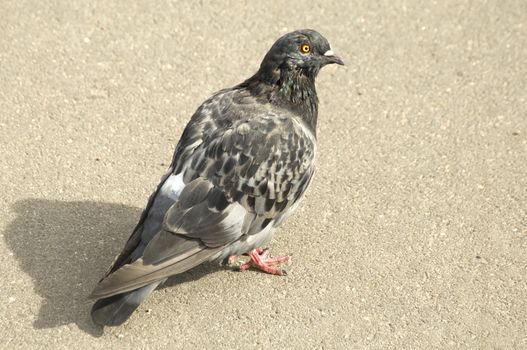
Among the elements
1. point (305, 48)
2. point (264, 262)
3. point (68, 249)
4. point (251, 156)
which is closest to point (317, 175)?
point (264, 262)

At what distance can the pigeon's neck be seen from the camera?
5.64m

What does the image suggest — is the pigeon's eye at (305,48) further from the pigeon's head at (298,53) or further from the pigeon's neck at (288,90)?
the pigeon's neck at (288,90)

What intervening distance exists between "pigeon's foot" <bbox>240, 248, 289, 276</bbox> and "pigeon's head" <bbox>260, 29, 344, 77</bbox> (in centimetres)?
129

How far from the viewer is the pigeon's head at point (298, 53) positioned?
5.59 metres

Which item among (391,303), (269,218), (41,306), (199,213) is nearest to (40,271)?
(41,306)

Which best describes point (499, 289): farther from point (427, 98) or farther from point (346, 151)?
point (427, 98)

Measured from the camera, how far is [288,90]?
223 inches

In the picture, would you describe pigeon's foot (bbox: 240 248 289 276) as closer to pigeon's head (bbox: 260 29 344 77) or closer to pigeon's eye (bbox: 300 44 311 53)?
pigeon's head (bbox: 260 29 344 77)

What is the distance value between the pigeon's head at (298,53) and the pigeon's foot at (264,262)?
1.29m

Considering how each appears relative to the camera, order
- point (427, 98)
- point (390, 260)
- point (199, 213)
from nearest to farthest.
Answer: point (199, 213) < point (390, 260) < point (427, 98)

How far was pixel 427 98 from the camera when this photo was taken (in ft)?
24.7

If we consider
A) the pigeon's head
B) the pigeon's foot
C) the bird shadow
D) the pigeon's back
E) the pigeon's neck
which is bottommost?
the bird shadow

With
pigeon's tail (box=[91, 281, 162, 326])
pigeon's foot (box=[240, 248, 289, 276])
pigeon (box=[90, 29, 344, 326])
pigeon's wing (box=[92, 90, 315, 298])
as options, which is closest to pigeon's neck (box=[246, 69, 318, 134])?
pigeon (box=[90, 29, 344, 326])

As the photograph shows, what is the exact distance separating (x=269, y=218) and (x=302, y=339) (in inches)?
32.0
